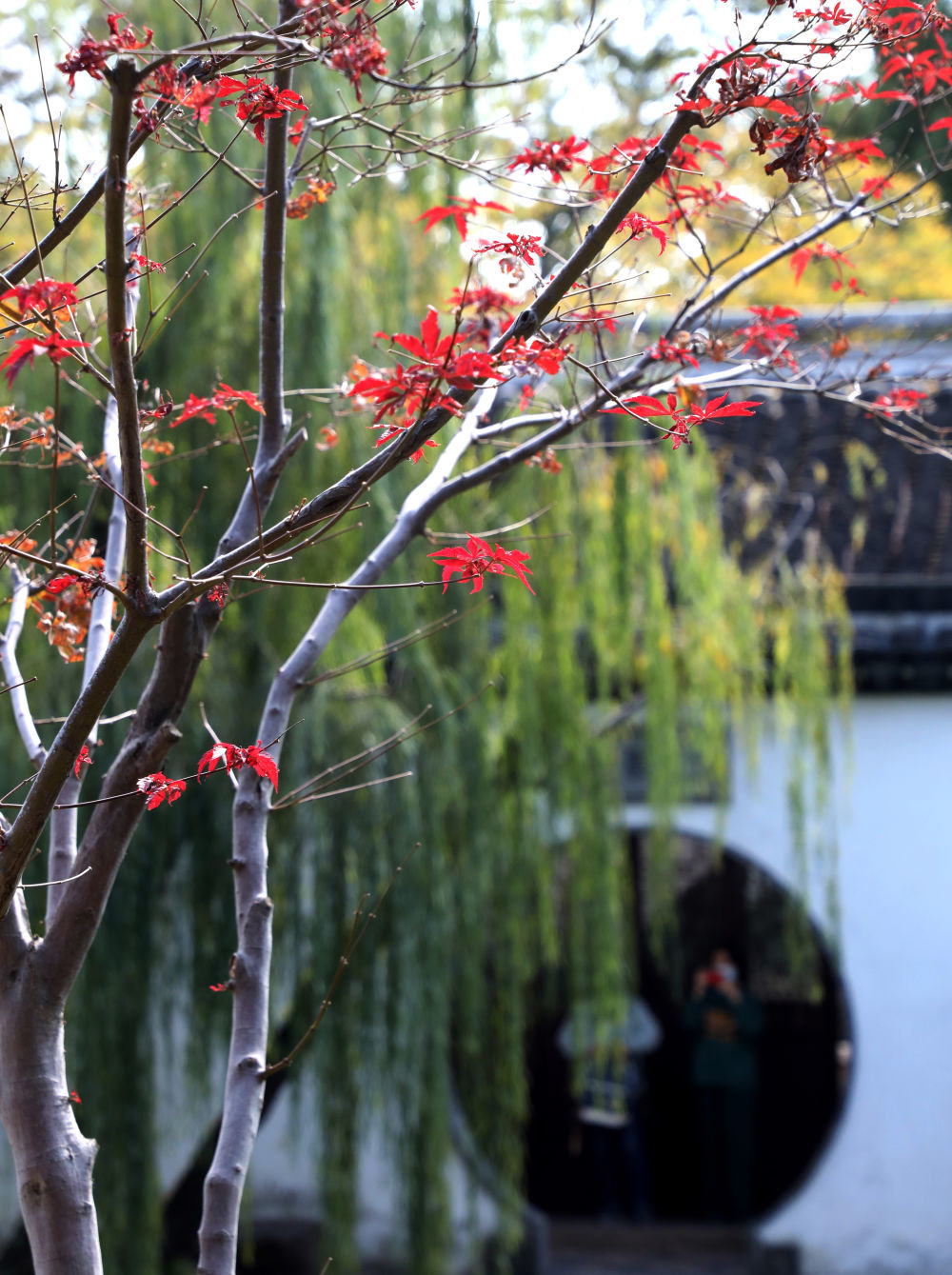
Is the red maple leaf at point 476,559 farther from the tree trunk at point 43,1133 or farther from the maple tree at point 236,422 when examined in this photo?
the tree trunk at point 43,1133

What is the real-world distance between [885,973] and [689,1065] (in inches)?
119

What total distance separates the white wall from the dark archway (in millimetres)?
2109

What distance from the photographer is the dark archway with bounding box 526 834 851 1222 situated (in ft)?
23.9

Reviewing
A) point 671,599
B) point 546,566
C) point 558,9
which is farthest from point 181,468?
point 558,9

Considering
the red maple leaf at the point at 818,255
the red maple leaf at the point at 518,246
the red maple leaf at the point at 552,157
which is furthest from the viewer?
the red maple leaf at the point at 818,255

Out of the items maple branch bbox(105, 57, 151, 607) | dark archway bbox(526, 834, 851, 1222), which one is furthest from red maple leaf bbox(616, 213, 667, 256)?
dark archway bbox(526, 834, 851, 1222)

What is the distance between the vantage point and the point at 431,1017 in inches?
143

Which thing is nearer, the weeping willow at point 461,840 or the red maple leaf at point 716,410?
the red maple leaf at point 716,410

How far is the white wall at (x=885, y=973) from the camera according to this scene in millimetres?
4820

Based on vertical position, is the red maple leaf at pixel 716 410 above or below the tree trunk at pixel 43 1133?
→ above

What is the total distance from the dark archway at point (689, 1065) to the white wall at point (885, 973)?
211cm

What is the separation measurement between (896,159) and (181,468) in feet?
6.58

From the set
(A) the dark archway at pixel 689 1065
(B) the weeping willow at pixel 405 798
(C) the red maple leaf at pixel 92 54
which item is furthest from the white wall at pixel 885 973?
(C) the red maple leaf at pixel 92 54

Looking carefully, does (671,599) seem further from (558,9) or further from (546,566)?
(558,9)
